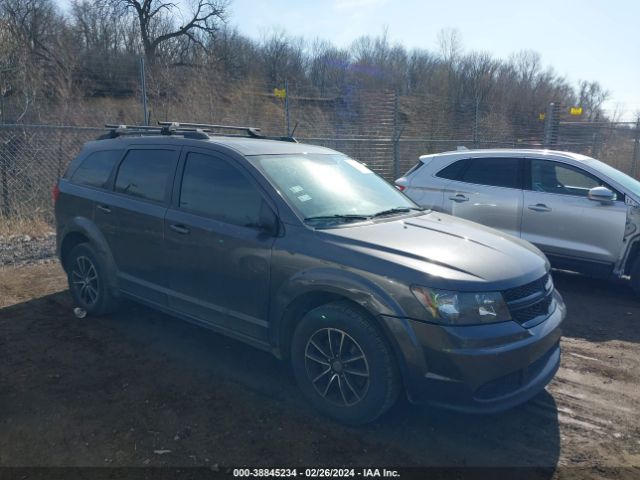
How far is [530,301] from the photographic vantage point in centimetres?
313

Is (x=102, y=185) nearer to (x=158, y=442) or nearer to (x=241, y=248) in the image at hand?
(x=241, y=248)

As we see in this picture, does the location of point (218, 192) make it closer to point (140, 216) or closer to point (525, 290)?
point (140, 216)

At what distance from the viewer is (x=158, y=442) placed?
2922mm

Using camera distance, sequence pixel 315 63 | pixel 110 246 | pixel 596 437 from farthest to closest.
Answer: pixel 315 63 < pixel 110 246 < pixel 596 437

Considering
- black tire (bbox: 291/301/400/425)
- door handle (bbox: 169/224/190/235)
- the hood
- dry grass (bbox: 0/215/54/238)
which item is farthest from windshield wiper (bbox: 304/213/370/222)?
dry grass (bbox: 0/215/54/238)

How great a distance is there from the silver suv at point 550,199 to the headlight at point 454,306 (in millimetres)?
3788

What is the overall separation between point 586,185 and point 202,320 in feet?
16.7

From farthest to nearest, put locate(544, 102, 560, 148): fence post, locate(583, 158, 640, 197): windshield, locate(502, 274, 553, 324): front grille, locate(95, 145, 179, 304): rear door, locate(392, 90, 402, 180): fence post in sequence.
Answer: locate(544, 102, 560, 148): fence post < locate(392, 90, 402, 180): fence post < locate(583, 158, 640, 197): windshield < locate(95, 145, 179, 304): rear door < locate(502, 274, 553, 324): front grille

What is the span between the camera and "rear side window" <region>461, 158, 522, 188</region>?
6.51 meters

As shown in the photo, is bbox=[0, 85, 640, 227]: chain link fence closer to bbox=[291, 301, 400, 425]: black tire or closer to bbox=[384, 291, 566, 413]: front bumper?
bbox=[291, 301, 400, 425]: black tire

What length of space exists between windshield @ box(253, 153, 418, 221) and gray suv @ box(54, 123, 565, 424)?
15 millimetres

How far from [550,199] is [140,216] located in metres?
4.92

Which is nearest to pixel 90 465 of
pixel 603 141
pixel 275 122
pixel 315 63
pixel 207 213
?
pixel 207 213

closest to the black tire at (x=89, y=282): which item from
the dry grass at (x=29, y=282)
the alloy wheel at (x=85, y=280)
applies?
the alloy wheel at (x=85, y=280)
